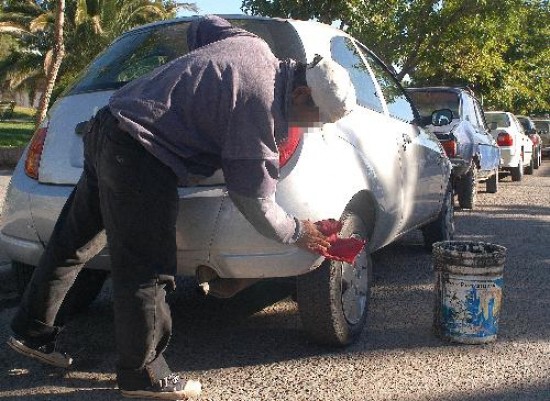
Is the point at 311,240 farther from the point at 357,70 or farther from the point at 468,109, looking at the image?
the point at 468,109

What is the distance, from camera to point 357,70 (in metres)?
4.79

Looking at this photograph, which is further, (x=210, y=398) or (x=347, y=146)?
(x=347, y=146)

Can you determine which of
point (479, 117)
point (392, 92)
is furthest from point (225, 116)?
point (479, 117)

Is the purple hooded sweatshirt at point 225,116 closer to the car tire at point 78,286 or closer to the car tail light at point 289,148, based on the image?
the car tail light at point 289,148

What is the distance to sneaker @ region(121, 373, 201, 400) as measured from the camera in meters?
3.27

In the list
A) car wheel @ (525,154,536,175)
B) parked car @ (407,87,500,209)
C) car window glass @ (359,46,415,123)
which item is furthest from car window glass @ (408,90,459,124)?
car wheel @ (525,154,536,175)

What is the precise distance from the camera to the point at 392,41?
776 inches

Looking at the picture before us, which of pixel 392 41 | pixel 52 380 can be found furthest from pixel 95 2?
pixel 52 380

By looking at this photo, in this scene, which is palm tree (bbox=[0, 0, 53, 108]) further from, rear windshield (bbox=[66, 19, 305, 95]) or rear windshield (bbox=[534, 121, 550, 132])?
rear windshield (bbox=[66, 19, 305, 95])

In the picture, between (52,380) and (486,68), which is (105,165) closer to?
(52,380)

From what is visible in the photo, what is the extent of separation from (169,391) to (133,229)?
0.73 m

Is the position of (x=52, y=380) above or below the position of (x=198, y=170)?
below

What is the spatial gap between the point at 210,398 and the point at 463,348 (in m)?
1.53

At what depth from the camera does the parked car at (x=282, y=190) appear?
3.52 metres
